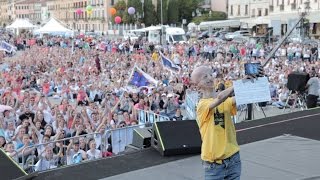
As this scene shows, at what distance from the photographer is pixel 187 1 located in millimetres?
75875

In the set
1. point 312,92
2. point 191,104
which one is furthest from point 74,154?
point 312,92

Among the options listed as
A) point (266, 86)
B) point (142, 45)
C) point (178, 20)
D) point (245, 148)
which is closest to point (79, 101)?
point (245, 148)

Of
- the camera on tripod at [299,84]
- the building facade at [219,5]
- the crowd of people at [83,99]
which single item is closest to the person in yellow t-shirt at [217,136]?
the crowd of people at [83,99]

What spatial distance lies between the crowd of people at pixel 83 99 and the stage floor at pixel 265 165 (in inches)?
59.5

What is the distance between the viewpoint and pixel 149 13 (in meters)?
71.7

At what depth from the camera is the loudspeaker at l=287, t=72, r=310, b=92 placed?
47.3 ft

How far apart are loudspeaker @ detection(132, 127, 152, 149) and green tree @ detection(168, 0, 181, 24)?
65.4 meters

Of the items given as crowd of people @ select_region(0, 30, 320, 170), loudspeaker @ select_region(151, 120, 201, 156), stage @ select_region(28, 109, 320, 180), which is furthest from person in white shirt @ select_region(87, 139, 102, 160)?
loudspeaker @ select_region(151, 120, 201, 156)

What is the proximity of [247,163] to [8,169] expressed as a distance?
3435 millimetres

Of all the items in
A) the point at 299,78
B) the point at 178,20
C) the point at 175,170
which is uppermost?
the point at 178,20

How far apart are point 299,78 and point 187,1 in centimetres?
6283

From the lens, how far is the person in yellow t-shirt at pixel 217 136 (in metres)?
4.71

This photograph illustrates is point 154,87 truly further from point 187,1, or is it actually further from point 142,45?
point 187,1

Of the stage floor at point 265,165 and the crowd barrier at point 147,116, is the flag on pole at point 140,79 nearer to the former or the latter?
the crowd barrier at point 147,116
